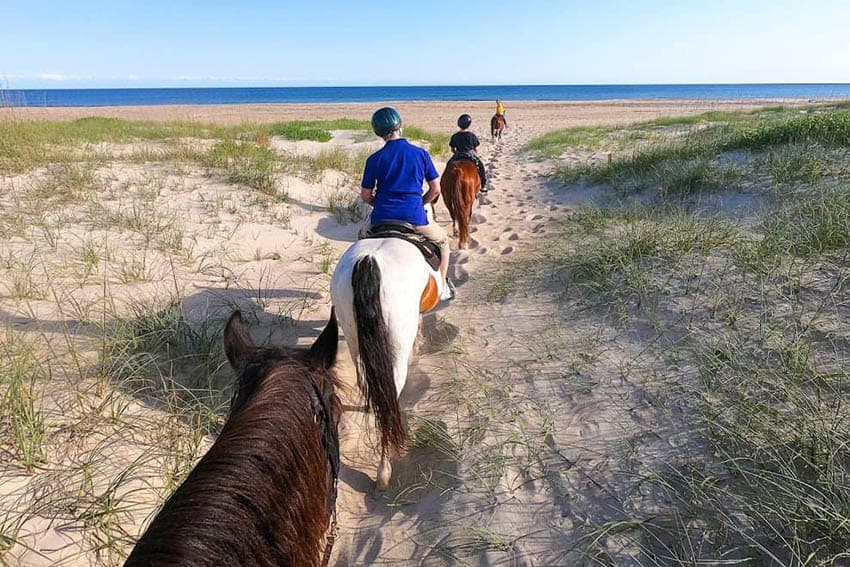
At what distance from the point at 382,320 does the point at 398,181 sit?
1.64m

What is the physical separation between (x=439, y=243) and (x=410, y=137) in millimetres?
12459

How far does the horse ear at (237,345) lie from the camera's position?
199 centimetres

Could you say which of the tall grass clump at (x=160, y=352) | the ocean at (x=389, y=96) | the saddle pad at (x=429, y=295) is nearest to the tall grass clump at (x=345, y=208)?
the tall grass clump at (x=160, y=352)

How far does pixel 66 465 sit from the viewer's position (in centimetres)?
233

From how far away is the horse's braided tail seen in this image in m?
2.71

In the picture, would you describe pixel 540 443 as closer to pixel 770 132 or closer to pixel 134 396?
pixel 134 396

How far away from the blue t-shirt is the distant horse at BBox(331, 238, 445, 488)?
2.59 ft

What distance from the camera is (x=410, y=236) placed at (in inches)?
146

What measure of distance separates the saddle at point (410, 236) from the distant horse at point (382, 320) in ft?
1.28

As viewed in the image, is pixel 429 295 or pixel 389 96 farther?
pixel 389 96

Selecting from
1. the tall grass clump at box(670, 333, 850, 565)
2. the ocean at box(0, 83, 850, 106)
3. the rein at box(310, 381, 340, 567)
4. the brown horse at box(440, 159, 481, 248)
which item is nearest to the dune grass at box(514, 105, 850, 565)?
the tall grass clump at box(670, 333, 850, 565)

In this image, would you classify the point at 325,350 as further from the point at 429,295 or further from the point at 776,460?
the point at 776,460

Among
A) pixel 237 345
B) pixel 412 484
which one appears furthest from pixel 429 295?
pixel 237 345

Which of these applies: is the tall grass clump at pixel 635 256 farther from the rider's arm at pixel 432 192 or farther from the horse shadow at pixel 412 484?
the horse shadow at pixel 412 484
